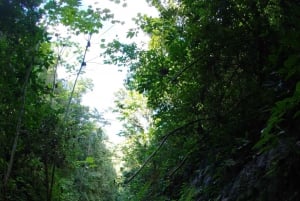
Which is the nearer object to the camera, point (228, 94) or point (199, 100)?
point (228, 94)

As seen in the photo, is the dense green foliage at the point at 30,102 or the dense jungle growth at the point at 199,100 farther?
the dense green foliage at the point at 30,102

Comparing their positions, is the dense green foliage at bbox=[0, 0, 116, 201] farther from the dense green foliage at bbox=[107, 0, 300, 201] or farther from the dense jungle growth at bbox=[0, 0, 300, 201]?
the dense green foliage at bbox=[107, 0, 300, 201]

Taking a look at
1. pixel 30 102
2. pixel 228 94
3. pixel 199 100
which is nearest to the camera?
pixel 228 94

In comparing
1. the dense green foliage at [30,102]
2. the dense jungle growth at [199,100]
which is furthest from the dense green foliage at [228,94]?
the dense green foliage at [30,102]

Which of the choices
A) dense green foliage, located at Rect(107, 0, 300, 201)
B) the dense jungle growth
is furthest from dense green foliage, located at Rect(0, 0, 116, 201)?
dense green foliage, located at Rect(107, 0, 300, 201)

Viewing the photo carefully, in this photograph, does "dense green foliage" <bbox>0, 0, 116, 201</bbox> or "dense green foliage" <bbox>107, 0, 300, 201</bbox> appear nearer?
"dense green foliage" <bbox>107, 0, 300, 201</bbox>

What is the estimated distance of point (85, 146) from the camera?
65.1 ft

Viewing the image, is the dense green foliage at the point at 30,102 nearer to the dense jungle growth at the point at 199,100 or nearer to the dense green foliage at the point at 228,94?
the dense jungle growth at the point at 199,100

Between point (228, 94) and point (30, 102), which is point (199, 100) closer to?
point (228, 94)

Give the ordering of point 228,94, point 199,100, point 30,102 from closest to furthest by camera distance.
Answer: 1. point 228,94
2. point 199,100
3. point 30,102

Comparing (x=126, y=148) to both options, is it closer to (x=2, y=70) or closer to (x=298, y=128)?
(x=2, y=70)

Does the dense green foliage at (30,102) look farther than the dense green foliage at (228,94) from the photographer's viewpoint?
Yes

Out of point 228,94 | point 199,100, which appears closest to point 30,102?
point 199,100

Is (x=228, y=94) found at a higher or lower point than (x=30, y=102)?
lower
